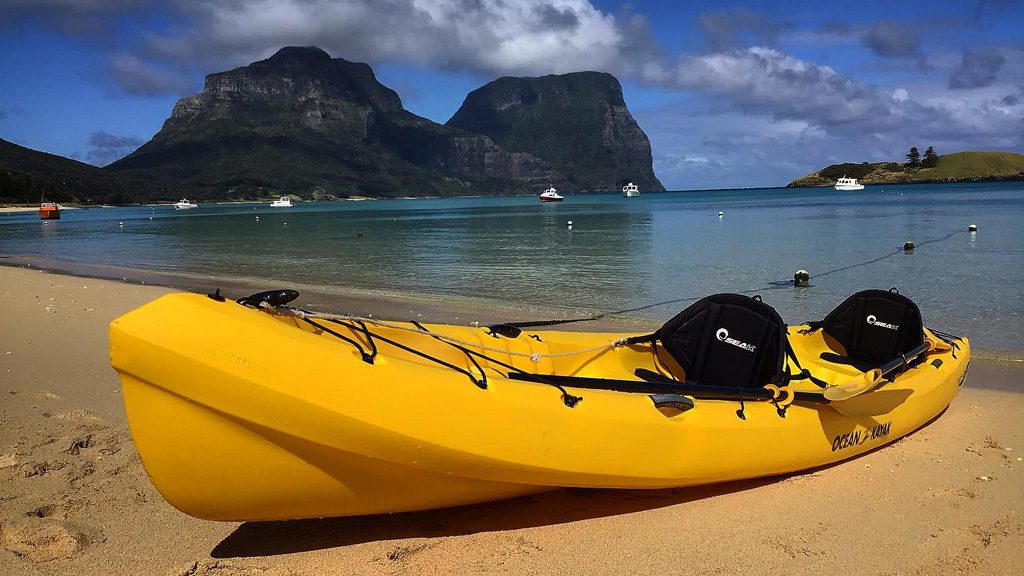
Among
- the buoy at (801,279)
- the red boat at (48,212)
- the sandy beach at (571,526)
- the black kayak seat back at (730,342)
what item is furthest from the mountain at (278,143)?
the black kayak seat back at (730,342)

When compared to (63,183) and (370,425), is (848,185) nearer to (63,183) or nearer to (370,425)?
(370,425)

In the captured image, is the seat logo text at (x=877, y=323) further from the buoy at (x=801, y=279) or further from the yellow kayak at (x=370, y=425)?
the buoy at (x=801, y=279)

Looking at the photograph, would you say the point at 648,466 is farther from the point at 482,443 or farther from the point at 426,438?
the point at 426,438

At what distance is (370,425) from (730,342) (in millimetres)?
2715

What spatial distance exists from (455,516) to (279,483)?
1.06 metres

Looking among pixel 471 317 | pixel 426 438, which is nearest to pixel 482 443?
pixel 426 438

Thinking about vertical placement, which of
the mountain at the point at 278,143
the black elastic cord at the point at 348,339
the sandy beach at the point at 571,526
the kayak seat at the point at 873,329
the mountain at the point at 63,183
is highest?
the mountain at the point at 278,143

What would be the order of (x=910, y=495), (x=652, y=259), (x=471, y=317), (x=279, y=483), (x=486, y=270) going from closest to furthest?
1. (x=279, y=483)
2. (x=910, y=495)
3. (x=471, y=317)
4. (x=486, y=270)
5. (x=652, y=259)

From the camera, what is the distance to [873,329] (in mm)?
5461

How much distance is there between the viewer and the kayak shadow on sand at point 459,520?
318 cm

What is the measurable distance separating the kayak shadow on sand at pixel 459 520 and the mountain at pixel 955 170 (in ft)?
551

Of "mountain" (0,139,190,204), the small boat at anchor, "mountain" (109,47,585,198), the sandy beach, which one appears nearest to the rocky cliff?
"mountain" (109,47,585,198)

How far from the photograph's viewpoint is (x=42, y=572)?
282 cm

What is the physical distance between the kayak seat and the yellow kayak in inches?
76.8
